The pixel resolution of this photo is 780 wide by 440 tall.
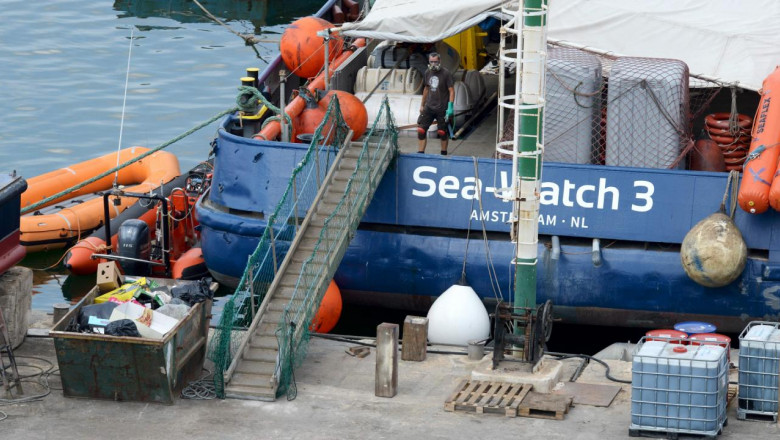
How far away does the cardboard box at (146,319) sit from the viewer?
14570 millimetres

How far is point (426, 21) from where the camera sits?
19328 millimetres

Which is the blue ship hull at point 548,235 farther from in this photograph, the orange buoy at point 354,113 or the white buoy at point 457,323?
the white buoy at point 457,323

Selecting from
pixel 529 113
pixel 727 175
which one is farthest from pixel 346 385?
pixel 727 175

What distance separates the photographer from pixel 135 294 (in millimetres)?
15766

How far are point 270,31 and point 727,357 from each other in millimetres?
28625

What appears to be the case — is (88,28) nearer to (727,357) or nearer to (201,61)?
→ (201,61)

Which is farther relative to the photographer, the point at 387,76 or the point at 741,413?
the point at 387,76

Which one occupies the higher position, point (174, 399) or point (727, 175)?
point (727, 175)

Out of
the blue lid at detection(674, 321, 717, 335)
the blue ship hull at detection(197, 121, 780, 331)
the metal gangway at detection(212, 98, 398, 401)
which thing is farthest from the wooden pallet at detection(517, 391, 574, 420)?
the blue ship hull at detection(197, 121, 780, 331)

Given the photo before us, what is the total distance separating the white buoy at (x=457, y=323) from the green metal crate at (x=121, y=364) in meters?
3.81

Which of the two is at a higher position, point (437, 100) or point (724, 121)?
point (437, 100)

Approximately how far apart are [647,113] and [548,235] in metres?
2.15

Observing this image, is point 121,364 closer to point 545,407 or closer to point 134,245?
point 545,407

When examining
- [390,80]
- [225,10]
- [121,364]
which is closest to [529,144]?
[121,364]
